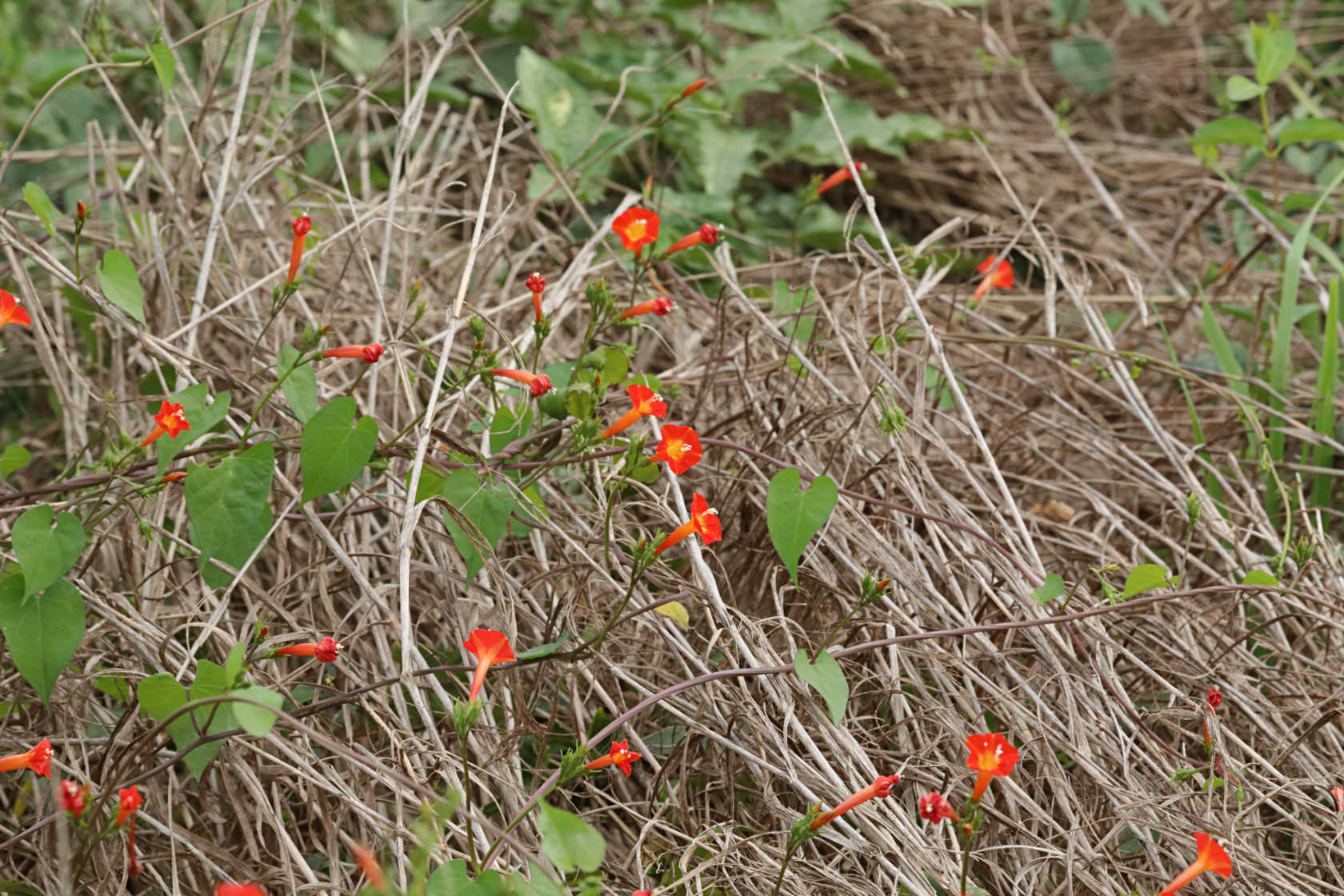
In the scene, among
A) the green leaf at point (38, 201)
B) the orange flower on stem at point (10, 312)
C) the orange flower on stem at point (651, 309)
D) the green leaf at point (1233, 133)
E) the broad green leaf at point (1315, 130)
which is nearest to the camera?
the orange flower on stem at point (10, 312)

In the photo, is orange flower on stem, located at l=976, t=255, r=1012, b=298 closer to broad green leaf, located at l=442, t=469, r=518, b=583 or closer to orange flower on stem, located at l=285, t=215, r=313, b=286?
broad green leaf, located at l=442, t=469, r=518, b=583

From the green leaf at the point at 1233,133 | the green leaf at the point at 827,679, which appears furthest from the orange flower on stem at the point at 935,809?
the green leaf at the point at 1233,133

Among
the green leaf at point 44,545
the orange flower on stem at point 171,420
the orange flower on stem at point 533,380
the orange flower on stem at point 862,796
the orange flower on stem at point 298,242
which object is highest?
the orange flower on stem at point 298,242

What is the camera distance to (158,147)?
9.92ft

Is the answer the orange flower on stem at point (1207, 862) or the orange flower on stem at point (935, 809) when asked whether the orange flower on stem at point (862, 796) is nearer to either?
the orange flower on stem at point (935, 809)

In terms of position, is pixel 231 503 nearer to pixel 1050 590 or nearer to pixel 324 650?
pixel 324 650

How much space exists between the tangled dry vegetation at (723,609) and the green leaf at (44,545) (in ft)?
0.56

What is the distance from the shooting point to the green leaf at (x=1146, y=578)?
1.84 m

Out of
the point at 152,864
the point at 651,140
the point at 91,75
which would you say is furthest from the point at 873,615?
the point at 91,75

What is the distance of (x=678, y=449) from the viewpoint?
1730 millimetres

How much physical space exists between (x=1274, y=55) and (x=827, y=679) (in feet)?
7.77

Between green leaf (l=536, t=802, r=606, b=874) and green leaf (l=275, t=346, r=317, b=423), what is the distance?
0.81 meters

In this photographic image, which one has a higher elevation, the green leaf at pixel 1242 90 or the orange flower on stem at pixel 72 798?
the orange flower on stem at pixel 72 798

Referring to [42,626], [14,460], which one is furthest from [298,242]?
[42,626]
